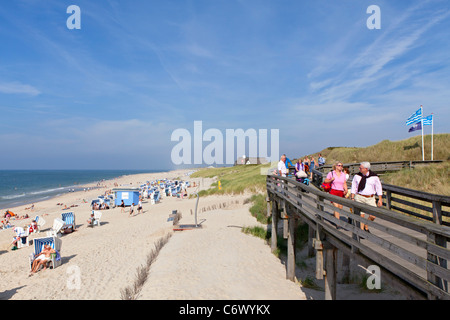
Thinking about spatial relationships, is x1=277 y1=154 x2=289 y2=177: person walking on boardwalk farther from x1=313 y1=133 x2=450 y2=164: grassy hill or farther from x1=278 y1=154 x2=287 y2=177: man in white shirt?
x1=313 y1=133 x2=450 y2=164: grassy hill

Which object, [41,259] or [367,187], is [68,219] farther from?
[367,187]

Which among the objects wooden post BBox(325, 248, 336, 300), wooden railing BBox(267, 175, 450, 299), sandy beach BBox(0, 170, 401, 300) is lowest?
sandy beach BBox(0, 170, 401, 300)

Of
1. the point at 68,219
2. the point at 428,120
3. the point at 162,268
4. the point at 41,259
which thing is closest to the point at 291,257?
the point at 162,268

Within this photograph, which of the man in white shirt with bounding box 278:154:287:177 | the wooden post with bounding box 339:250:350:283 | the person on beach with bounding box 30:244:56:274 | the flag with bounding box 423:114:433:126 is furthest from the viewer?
the flag with bounding box 423:114:433:126

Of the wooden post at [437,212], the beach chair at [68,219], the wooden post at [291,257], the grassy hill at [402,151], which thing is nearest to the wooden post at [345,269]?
the wooden post at [291,257]

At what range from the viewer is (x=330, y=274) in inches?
253

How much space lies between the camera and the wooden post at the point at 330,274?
20.7ft

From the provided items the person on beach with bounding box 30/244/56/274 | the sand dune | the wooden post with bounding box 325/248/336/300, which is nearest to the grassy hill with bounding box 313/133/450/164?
the sand dune

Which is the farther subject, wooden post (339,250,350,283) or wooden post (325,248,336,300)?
wooden post (339,250,350,283)

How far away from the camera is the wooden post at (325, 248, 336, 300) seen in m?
6.32

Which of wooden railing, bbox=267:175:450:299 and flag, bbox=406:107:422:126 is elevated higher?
flag, bbox=406:107:422:126

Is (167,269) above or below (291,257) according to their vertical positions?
below

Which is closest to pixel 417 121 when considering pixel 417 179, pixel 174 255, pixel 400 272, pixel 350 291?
pixel 417 179

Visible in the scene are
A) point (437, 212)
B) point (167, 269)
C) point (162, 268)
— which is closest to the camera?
point (437, 212)
